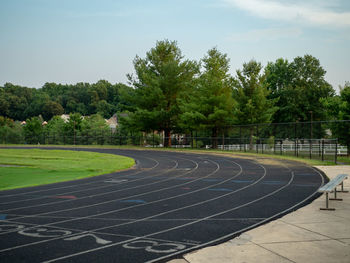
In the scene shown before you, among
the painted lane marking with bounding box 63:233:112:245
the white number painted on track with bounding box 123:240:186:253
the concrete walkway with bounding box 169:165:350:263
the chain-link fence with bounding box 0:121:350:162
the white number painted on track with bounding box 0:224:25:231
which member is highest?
the chain-link fence with bounding box 0:121:350:162

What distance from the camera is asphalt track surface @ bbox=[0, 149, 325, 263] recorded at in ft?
20.4

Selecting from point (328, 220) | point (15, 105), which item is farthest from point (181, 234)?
point (15, 105)

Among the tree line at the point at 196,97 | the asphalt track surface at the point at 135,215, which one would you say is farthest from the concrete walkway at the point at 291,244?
the tree line at the point at 196,97

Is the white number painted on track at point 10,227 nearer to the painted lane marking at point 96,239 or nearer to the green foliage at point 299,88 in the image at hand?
the painted lane marking at point 96,239

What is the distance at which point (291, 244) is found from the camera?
6.25 metres

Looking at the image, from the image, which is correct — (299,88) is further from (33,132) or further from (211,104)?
(33,132)

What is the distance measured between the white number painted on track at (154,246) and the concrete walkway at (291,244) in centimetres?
51

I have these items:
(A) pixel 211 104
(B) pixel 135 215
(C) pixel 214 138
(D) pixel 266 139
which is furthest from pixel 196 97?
(B) pixel 135 215

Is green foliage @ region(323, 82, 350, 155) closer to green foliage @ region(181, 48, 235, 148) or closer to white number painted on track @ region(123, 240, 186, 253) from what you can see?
green foliage @ region(181, 48, 235, 148)

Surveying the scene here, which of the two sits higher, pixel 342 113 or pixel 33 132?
pixel 342 113

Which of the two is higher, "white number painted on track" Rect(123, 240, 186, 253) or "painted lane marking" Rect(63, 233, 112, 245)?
"white number painted on track" Rect(123, 240, 186, 253)

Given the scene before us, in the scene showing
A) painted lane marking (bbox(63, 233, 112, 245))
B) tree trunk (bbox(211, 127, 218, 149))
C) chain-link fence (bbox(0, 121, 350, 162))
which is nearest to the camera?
painted lane marking (bbox(63, 233, 112, 245))

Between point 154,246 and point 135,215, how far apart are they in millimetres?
2669

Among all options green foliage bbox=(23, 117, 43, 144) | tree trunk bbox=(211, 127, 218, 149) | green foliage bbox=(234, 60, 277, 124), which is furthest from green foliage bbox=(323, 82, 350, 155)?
green foliage bbox=(23, 117, 43, 144)
